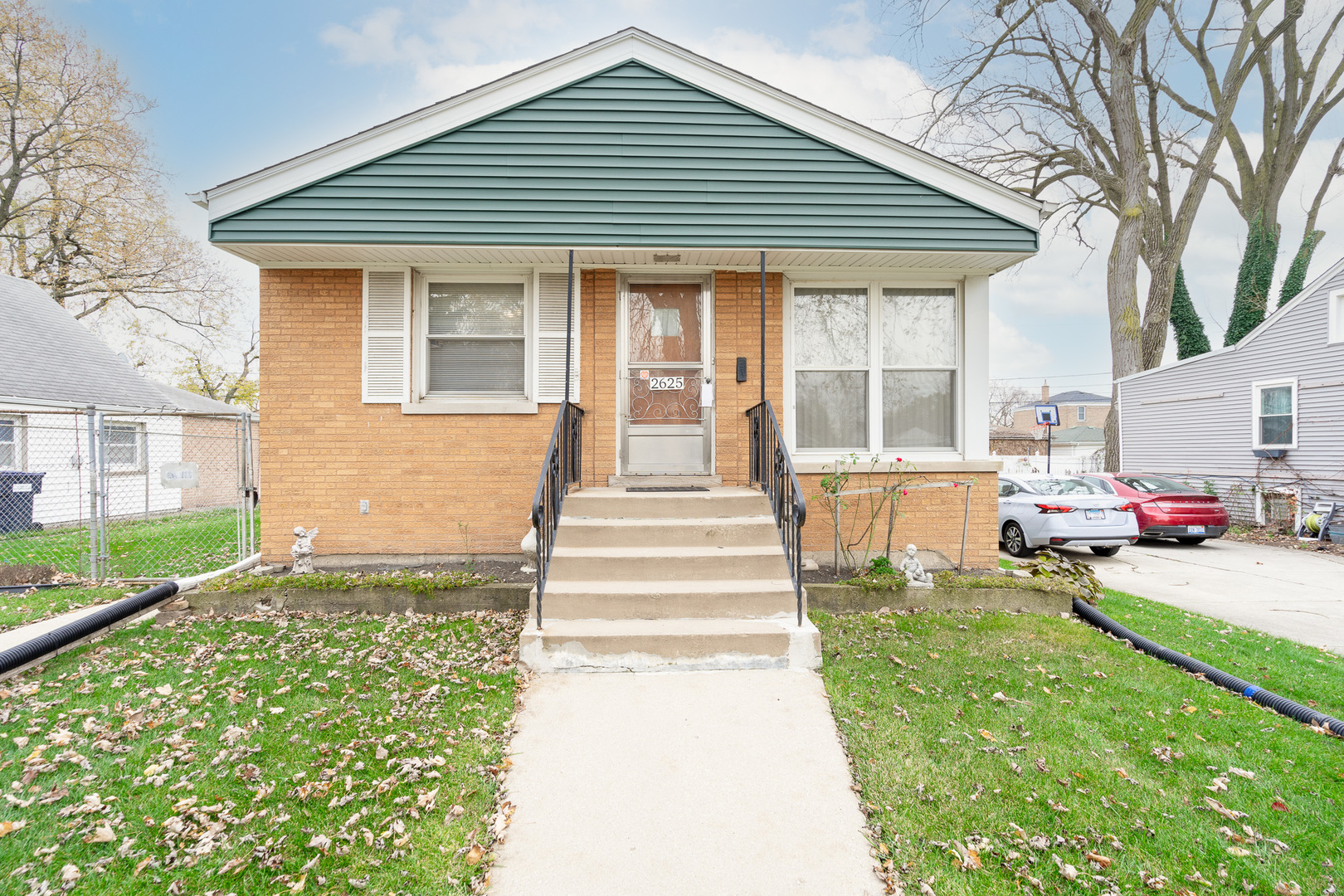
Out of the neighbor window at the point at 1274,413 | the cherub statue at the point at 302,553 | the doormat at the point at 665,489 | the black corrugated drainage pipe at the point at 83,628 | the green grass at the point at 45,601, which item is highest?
the neighbor window at the point at 1274,413

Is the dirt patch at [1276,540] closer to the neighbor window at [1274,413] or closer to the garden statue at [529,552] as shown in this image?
the neighbor window at [1274,413]

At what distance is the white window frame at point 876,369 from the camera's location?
645 centimetres

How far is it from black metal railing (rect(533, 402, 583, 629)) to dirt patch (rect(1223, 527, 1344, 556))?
44.2 feet

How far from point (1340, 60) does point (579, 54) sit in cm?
2600

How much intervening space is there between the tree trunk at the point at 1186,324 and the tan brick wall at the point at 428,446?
1797cm

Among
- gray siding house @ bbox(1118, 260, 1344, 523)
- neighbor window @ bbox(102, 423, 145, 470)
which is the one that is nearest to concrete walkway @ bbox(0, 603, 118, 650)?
neighbor window @ bbox(102, 423, 145, 470)

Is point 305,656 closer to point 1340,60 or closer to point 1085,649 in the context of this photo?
point 1085,649

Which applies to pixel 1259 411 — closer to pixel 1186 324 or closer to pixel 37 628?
pixel 1186 324

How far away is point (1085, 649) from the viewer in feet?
15.1

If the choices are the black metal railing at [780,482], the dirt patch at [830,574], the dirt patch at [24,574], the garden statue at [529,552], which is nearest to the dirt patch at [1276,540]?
the dirt patch at [830,574]

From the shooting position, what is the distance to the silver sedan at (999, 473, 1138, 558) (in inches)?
366

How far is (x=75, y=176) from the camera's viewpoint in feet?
62.0

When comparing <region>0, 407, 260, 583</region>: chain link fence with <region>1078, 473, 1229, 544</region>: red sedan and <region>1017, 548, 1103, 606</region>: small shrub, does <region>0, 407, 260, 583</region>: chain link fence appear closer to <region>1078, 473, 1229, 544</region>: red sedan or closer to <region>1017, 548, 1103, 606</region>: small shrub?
<region>1017, 548, 1103, 606</region>: small shrub

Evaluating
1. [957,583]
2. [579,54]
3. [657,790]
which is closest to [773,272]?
[579,54]
